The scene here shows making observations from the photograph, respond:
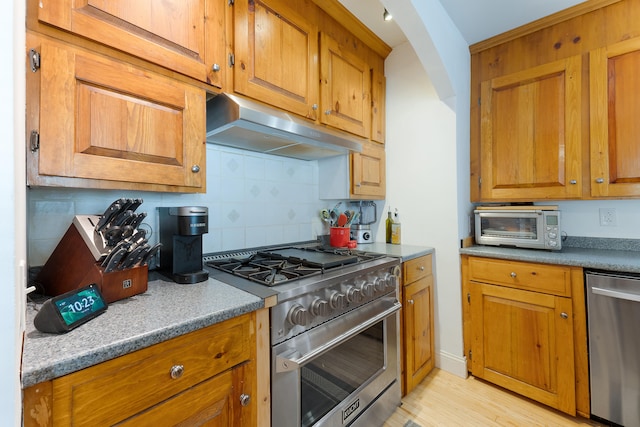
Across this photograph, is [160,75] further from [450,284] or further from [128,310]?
[450,284]

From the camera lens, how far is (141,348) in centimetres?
68

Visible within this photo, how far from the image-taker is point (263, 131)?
1.34 metres

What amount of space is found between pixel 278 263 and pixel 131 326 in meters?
0.76

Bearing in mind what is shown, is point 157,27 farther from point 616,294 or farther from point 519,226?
point 616,294

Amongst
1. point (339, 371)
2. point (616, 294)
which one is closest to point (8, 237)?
point (339, 371)

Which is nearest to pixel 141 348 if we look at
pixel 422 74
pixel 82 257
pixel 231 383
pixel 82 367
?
pixel 82 367

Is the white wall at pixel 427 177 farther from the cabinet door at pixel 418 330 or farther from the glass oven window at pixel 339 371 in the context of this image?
the glass oven window at pixel 339 371

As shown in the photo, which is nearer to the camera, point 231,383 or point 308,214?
point 231,383

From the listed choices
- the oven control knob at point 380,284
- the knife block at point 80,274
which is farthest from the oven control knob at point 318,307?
the knife block at point 80,274

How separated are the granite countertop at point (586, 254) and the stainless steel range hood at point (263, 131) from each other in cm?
117

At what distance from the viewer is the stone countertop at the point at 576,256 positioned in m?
1.41

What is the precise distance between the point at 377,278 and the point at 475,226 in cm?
107

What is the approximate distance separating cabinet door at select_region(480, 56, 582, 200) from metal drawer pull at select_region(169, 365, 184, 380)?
2.14 m

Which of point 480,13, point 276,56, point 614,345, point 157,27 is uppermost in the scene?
point 480,13
